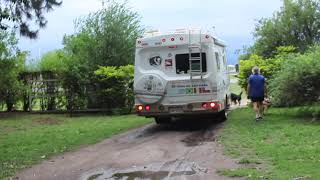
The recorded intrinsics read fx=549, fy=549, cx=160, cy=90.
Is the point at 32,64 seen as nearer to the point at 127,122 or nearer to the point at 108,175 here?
the point at 127,122

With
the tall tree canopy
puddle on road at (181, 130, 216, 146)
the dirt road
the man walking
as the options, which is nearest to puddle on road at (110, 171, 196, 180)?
the dirt road

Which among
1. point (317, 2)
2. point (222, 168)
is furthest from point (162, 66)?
point (317, 2)

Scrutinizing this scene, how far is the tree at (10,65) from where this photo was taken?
23.8m

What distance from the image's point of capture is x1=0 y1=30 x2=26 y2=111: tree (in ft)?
78.2

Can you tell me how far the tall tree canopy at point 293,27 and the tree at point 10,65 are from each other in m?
11.7


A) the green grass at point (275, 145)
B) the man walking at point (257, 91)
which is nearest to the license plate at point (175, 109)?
the green grass at point (275, 145)

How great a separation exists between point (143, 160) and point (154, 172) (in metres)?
1.35

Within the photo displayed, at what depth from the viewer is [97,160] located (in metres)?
11.2

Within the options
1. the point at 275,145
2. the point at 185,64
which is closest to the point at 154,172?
the point at 275,145

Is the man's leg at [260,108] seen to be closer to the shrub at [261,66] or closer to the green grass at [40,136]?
the green grass at [40,136]

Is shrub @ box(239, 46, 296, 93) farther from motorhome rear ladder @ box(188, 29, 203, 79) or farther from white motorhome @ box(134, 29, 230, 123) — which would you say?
motorhome rear ladder @ box(188, 29, 203, 79)

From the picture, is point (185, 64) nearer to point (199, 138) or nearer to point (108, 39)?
point (199, 138)

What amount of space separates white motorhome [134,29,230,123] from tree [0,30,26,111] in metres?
9.53

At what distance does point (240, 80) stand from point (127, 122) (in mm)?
6402
